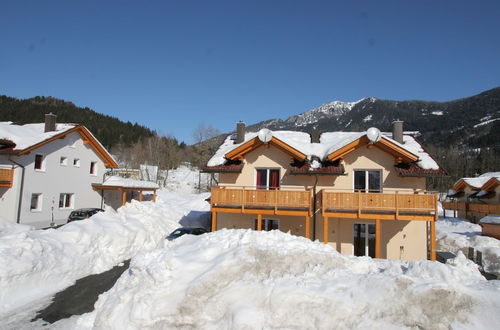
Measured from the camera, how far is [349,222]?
58.0 ft

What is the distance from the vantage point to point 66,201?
2828 centimetres

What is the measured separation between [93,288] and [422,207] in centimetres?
1472

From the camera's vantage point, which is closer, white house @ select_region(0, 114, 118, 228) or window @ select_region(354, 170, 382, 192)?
window @ select_region(354, 170, 382, 192)

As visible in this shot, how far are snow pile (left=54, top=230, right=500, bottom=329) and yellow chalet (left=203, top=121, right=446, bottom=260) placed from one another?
5.71m

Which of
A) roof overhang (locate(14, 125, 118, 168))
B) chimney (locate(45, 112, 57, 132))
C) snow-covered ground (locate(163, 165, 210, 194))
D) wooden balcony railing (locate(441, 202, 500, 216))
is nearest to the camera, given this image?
roof overhang (locate(14, 125, 118, 168))

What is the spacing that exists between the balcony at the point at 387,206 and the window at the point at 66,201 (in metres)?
22.7

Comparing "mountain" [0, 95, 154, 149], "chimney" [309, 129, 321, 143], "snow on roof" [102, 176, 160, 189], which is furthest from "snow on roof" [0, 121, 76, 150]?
"mountain" [0, 95, 154, 149]

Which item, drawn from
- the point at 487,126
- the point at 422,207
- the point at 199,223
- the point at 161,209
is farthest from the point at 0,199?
the point at 487,126

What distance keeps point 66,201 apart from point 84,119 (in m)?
70.3

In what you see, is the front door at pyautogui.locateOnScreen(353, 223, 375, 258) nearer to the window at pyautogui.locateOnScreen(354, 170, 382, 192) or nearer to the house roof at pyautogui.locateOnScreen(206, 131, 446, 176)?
the window at pyautogui.locateOnScreen(354, 170, 382, 192)

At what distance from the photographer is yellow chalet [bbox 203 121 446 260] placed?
1586 cm

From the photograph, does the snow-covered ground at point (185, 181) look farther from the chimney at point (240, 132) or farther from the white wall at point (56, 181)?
the chimney at point (240, 132)

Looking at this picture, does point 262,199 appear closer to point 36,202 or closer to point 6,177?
point 6,177

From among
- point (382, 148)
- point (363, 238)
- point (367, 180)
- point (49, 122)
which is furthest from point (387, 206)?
point (49, 122)
